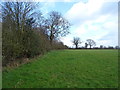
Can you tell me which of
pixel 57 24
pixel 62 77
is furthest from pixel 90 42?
pixel 62 77

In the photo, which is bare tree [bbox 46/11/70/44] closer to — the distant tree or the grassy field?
the grassy field

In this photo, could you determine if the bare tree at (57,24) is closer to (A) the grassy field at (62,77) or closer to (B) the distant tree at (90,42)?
(A) the grassy field at (62,77)

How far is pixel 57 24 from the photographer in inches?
1220

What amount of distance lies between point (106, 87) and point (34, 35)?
31.3ft

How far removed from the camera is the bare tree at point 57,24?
30.1m

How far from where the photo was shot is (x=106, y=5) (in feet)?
28.5

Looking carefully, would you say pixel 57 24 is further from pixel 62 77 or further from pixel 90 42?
pixel 90 42

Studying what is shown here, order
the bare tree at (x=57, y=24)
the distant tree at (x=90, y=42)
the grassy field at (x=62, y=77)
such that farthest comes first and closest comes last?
the distant tree at (x=90, y=42), the bare tree at (x=57, y=24), the grassy field at (x=62, y=77)

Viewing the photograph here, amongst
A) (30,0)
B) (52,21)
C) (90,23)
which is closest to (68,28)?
(52,21)

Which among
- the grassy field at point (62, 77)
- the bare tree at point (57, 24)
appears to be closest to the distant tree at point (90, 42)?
the bare tree at point (57, 24)

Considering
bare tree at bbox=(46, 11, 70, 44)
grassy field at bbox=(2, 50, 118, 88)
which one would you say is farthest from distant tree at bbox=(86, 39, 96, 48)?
grassy field at bbox=(2, 50, 118, 88)

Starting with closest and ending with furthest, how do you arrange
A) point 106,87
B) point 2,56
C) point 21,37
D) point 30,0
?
point 106,87 → point 2,56 → point 21,37 → point 30,0

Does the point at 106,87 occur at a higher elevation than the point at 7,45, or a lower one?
lower

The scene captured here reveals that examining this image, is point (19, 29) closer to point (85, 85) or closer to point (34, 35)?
point (34, 35)
